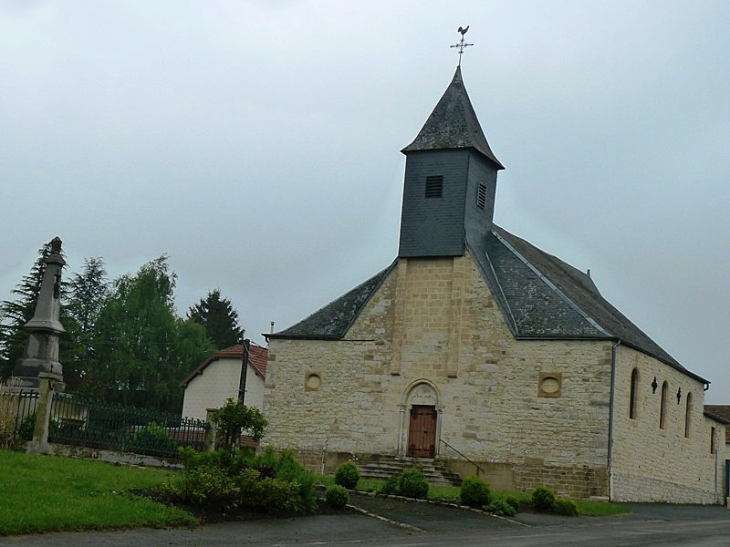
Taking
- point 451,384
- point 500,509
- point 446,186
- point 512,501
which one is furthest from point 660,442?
point 500,509

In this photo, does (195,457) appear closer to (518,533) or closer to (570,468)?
(518,533)

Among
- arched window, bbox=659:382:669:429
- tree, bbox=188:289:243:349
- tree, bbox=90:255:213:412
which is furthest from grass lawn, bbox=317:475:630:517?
tree, bbox=188:289:243:349

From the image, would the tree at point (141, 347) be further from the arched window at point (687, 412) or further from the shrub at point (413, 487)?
the shrub at point (413, 487)

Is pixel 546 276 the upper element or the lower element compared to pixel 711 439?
upper

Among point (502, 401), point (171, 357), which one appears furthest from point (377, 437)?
point (171, 357)

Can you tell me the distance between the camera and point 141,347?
6525 centimetres

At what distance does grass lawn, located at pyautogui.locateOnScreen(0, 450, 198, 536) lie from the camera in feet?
48.1

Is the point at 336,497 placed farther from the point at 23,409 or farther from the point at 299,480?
the point at 23,409

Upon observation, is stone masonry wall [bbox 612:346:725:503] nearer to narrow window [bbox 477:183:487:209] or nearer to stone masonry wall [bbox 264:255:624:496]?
stone masonry wall [bbox 264:255:624:496]

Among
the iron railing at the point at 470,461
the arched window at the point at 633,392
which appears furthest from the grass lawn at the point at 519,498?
the arched window at the point at 633,392

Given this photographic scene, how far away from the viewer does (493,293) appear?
35500 mm

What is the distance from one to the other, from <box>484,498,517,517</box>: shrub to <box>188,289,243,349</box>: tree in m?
59.7

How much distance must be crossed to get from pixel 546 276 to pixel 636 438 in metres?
6.41

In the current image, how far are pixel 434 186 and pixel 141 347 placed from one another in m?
33.4
